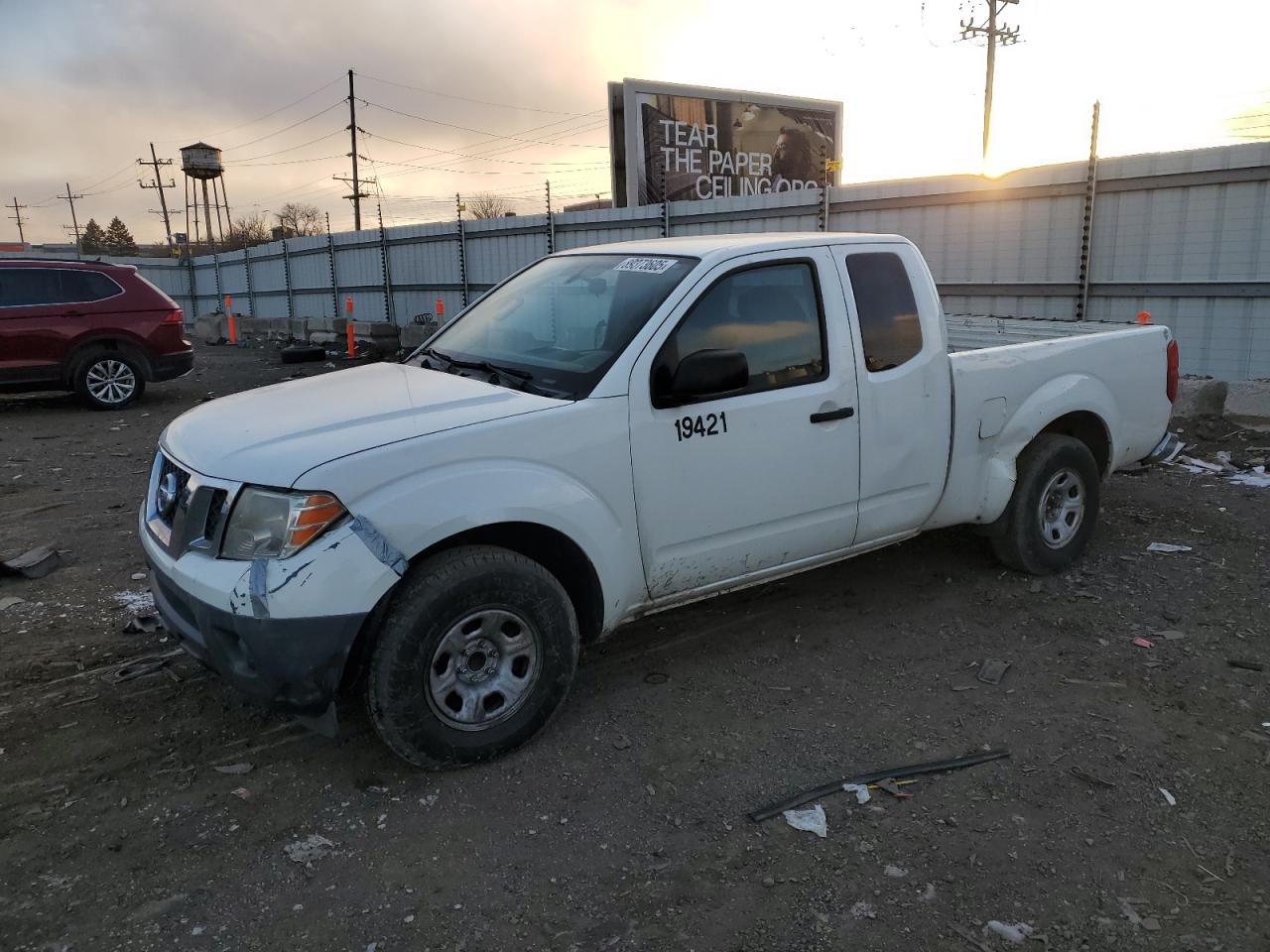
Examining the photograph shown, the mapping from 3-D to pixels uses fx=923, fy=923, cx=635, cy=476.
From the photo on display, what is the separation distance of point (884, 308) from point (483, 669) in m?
2.46

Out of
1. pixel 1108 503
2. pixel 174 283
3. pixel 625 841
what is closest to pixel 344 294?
pixel 174 283

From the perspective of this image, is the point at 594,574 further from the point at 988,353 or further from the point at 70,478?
the point at 70,478

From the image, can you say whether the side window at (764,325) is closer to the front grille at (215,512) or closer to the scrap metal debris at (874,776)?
the scrap metal debris at (874,776)

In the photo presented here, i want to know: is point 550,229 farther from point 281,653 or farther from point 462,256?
point 281,653

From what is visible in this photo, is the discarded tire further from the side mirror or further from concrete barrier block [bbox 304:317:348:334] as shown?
the side mirror

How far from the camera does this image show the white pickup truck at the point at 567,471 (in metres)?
3.02

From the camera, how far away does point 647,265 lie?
13.3 ft

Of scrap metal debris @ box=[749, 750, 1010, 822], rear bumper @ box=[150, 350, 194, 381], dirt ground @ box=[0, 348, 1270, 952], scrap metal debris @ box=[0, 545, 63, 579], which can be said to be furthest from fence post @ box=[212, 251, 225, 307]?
scrap metal debris @ box=[749, 750, 1010, 822]

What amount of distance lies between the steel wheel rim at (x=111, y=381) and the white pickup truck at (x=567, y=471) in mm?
8944

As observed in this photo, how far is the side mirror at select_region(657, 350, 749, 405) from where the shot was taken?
355 cm

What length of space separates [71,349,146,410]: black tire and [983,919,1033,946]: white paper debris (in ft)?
39.7

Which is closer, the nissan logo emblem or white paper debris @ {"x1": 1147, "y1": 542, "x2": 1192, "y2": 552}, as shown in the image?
the nissan logo emblem

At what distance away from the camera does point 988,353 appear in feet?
15.4

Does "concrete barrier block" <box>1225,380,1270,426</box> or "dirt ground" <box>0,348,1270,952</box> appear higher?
"concrete barrier block" <box>1225,380,1270,426</box>
